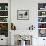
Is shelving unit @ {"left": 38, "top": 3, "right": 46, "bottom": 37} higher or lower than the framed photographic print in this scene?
higher

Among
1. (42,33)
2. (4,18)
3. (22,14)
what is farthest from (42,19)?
(4,18)

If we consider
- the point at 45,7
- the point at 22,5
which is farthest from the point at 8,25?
the point at 45,7

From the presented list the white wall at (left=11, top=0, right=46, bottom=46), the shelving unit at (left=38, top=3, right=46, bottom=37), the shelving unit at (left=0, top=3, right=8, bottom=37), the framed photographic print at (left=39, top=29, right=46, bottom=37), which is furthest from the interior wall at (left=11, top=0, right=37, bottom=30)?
the framed photographic print at (left=39, top=29, right=46, bottom=37)

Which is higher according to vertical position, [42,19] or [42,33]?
[42,19]

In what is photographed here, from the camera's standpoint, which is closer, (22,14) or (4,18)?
(22,14)

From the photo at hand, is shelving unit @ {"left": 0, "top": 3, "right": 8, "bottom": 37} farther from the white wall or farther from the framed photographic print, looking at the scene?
the framed photographic print

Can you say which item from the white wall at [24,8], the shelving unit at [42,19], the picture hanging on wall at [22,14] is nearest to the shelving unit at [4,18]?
the white wall at [24,8]

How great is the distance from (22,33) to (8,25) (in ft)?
2.90

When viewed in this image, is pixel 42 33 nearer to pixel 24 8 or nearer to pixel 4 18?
pixel 24 8

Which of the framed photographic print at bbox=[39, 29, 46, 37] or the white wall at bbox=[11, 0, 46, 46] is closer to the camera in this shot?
the white wall at bbox=[11, 0, 46, 46]

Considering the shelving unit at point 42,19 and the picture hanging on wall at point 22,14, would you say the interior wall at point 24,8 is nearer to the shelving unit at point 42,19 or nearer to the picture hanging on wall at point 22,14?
the picture hanging on wall at point 22,14

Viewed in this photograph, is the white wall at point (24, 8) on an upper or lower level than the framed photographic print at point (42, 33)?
upper

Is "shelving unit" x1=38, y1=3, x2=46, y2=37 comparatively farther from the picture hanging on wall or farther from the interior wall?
the picture hanging on wall

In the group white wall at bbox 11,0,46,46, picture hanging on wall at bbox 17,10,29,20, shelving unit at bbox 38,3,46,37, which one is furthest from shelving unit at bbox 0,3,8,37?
shelving unit at bbox 38,3,46,37
